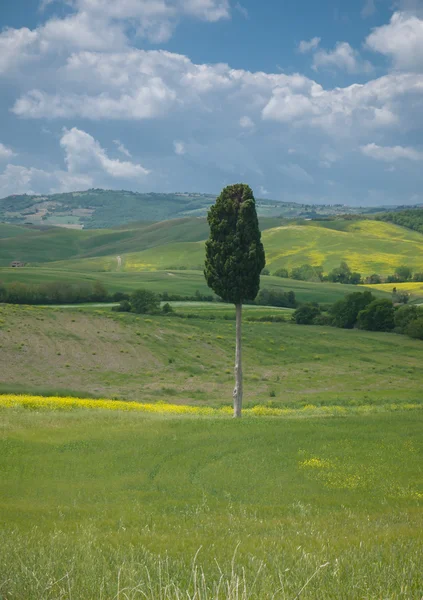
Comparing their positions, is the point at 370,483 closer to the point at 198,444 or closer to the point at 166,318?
the point at 198,444

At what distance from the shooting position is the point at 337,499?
655 inches

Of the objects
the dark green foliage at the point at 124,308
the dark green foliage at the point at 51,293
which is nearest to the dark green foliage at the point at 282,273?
the dark green foliage at the point at 51,293

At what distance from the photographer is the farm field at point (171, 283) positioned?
142000mm

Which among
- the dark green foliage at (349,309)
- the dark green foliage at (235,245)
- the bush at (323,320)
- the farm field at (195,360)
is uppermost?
the dark green foliage at (235,245)

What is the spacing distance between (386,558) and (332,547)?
109 centimetres

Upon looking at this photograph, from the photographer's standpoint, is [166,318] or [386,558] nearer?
[386,558]

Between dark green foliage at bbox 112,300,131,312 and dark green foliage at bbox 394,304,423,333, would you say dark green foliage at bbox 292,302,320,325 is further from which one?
dark green foliage at bbox 112,300,131,312

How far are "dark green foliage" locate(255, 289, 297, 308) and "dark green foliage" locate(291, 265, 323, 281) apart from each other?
4710 cm

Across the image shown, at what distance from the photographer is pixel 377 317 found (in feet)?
328

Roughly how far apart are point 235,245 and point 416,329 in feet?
225

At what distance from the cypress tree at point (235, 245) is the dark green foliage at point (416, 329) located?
219 feet

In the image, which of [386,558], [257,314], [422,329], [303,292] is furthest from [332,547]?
[303,292]

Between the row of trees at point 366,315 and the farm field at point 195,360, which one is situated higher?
the row of trees at point 366,315

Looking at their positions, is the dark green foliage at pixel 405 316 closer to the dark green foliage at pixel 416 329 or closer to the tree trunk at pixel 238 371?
the dark green foliage at pixel 416 329
